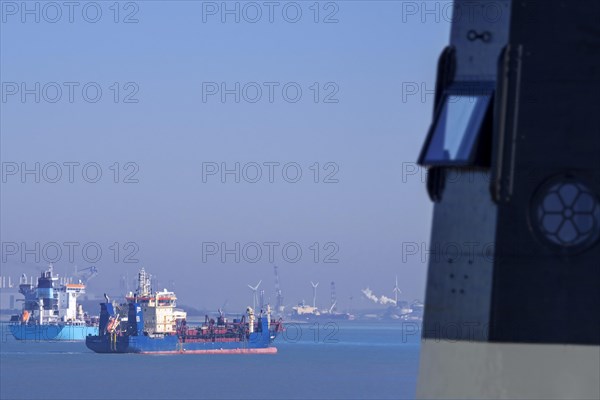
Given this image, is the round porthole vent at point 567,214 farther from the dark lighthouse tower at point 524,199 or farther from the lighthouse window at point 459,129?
the lighthouse window at point 459,129

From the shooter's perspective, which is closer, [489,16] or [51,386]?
[489,16]

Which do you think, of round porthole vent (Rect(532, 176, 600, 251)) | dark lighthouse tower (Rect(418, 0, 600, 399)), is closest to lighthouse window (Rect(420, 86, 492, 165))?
dark lighthouse tower (Rect(418, 0, 600, 399))

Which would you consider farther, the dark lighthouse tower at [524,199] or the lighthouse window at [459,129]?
the lighthouse window at [459,129]

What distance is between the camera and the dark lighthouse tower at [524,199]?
7.07m

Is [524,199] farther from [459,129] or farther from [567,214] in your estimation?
[459,129]

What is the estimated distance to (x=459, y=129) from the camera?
7234 mm

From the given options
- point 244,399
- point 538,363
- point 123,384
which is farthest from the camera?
point 123,384

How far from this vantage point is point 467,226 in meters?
7.26

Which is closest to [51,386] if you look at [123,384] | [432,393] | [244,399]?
[123,384]

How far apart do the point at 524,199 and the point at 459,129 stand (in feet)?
1.53

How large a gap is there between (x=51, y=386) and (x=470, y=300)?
16389 centimetres

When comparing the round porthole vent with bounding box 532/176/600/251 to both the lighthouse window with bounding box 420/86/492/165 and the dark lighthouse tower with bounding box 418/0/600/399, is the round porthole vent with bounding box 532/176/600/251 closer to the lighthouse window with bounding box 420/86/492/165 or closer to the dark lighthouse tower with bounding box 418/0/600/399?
the dark lighthouse tower with bounding box 418/0/600/399

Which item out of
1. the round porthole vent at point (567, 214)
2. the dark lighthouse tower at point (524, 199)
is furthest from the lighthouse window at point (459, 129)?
the round porthole vent at point (567, 214)

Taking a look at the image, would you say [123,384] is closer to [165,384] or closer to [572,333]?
[165,384]
